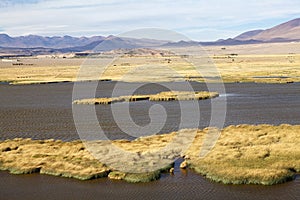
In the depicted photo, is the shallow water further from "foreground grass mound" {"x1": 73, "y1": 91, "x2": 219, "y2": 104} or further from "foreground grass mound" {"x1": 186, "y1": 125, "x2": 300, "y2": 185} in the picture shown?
"foreground grass mound" {"x1": 186, "y1": 125, "x2": 300, "y2": 185}

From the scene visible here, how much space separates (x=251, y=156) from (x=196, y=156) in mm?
3986

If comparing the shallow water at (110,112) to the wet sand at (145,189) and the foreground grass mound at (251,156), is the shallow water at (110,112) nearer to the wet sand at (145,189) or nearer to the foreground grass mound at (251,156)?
the foreground grass mound at (251,156)

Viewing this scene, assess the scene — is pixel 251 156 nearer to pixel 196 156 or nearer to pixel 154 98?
pixel 196 156

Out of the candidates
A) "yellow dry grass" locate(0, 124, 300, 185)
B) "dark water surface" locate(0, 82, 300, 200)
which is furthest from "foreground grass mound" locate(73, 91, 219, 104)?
"yellow dry grass" locate(0, 124, 300, 185)

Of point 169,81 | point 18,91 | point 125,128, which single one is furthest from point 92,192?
point 169,81

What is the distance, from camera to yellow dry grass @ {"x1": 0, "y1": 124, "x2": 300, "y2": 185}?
28688 mm

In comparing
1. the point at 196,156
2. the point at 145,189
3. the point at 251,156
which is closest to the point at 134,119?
the point at 196,156

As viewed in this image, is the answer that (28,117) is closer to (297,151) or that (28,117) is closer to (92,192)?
(92,192)

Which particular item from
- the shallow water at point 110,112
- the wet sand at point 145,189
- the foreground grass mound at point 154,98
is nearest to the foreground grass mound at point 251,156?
the wet sand at point 145,189

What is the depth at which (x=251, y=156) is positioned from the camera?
31703mm

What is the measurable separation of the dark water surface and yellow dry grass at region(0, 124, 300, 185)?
2.74 feet

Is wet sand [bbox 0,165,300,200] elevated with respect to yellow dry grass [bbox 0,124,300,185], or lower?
lower

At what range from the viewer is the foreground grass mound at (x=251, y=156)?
91.5 feet

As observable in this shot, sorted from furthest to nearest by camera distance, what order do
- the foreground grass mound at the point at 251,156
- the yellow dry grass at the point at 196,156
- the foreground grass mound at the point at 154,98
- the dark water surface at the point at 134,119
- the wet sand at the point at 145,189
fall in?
the foreground grass mound at the point at 154,98, the yellow dry grass at the point at 196,156, the foreground grass mound at the point at 251,156, the dark water surface at the point at 134,119, the wet sand at the point at 145,189
